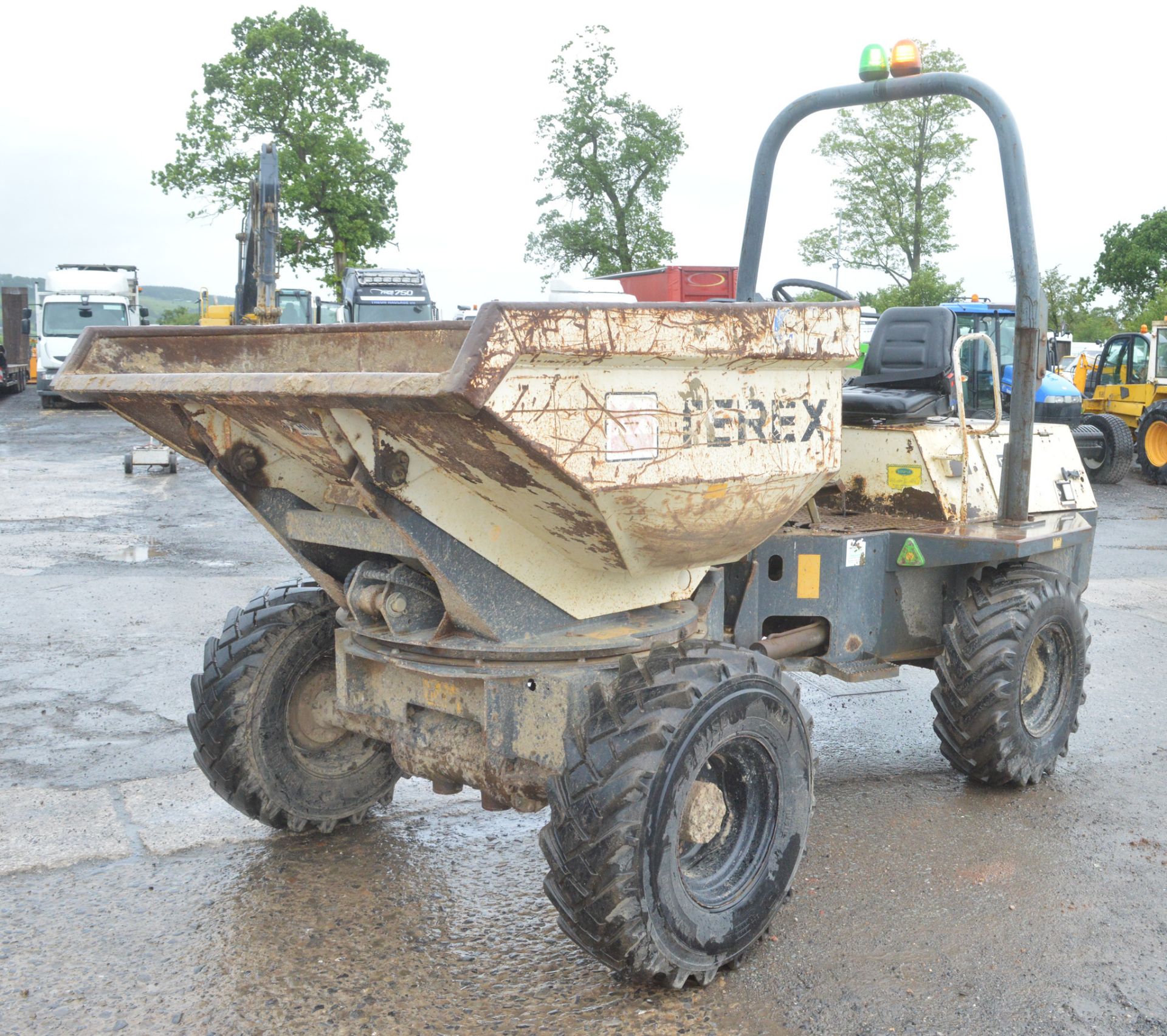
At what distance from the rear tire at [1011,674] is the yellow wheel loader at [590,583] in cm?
1

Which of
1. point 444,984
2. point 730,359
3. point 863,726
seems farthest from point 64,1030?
point 863,726

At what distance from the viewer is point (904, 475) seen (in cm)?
Answer: 482

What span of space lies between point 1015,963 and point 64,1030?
2509 mm

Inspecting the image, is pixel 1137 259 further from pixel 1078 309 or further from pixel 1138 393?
pixel 1138 393

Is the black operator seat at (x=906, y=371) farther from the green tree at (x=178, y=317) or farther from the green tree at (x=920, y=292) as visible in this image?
the green tree at (x=178, y=317)

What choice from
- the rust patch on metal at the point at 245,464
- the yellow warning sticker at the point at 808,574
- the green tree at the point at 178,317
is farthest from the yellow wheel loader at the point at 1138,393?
the green tree at the point at 178,317

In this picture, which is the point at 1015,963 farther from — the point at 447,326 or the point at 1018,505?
the point at 447,326

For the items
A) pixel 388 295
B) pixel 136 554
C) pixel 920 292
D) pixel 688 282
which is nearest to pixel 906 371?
pixel 136 554

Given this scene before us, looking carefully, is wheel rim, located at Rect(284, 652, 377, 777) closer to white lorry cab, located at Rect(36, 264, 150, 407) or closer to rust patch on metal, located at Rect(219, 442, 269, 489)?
rust patch on metal, located at Rect(219, 442, 269, 489)

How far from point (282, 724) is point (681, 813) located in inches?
61.1

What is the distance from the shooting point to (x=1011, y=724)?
447cm

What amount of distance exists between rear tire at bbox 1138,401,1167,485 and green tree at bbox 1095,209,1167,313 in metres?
25.8

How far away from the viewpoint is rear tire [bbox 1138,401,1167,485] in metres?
17.2

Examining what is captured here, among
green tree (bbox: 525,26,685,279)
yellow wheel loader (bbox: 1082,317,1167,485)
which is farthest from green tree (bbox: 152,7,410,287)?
yellow wheel loader (bbox: 1082,317,1167,485)
